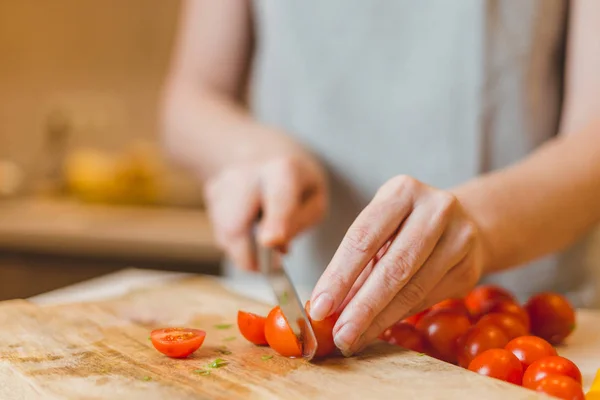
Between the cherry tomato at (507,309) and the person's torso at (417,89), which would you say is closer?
the cherry tomato at (507,309)

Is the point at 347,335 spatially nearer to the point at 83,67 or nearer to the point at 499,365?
the point at 499,365

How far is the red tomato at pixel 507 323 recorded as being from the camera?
0.89 meters

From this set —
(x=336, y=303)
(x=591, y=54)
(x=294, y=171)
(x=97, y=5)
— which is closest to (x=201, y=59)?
(x=294, y=171)

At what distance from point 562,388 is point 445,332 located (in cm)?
19

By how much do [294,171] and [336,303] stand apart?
38cm

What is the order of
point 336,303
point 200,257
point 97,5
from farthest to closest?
point 97,5 < point 200,257 < point 336,303

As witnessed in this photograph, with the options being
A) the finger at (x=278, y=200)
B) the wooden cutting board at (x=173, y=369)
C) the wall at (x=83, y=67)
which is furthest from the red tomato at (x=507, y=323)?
the wall at (x=83, y=67)

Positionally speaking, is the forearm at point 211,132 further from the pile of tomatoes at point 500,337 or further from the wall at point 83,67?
the wall at point 83,67

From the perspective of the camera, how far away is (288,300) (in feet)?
2.96

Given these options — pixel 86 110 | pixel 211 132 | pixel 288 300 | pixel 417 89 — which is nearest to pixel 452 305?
pixel 288 300

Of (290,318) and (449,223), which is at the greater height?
(449,223)

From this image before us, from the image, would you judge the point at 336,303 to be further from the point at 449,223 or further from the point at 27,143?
the point at 27,143

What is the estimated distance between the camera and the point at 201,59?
1555 millimetres

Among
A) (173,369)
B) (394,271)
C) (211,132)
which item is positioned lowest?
(173,369)
